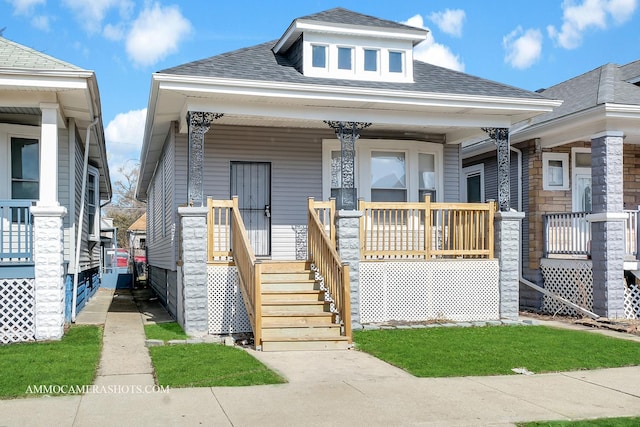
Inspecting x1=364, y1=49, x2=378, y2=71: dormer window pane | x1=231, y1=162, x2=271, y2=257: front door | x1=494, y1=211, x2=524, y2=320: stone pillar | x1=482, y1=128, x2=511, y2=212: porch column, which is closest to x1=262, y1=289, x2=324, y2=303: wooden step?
x1=231, y1=162, x2=271, y2=257: front door

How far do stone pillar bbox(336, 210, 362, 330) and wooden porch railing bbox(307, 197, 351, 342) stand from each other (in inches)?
6.1

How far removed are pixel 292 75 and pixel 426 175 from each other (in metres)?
3.88

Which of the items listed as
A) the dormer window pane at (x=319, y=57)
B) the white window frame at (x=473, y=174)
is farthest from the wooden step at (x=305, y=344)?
the white window frame at (x=473, y=174)

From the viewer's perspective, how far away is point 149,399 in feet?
20.7

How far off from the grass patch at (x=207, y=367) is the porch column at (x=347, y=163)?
3.46 meters

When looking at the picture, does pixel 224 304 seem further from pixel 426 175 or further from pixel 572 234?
pixel 572 234

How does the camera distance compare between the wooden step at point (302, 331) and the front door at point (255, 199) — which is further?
the front door at point (255, 199)

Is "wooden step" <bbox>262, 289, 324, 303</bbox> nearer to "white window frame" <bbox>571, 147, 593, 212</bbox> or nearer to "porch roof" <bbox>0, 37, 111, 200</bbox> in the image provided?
"porch roof" <bbox>0, 37, 111, 200</bbox>

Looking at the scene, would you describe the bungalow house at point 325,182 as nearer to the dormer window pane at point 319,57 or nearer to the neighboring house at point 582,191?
the dormer window pane at point 319,57

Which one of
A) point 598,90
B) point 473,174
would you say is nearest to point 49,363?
point 598,90

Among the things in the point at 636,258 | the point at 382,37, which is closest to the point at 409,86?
the point at 382,37

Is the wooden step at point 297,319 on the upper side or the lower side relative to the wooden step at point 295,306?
lower

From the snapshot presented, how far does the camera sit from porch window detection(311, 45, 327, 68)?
12.1m

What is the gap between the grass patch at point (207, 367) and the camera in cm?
701
